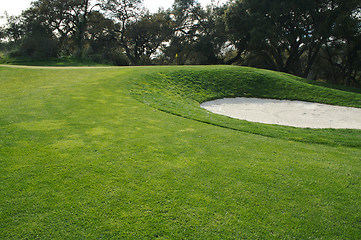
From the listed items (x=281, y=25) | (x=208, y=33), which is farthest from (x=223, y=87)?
(x=208, y=33)

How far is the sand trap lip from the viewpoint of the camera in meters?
9.27

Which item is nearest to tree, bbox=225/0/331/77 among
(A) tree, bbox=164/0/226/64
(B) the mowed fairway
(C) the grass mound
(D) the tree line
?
(D) the tree line

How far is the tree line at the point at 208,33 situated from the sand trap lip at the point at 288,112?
1720 cm

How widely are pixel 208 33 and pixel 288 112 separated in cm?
3106

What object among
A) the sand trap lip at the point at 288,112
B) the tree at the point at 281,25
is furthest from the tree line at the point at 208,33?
the sand trap lip at the point at 288,112

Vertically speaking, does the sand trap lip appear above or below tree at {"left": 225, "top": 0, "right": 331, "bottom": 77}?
below

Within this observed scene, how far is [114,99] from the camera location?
8469 millimetres

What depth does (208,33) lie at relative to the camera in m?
38.6

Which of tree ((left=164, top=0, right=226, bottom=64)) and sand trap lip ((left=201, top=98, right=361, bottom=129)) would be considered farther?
tree ((left=164, top=0, right=226, bottom=64))

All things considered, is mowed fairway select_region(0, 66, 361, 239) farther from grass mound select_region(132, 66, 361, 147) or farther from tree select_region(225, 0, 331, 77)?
tree select_region(225, 0, 331, 77)

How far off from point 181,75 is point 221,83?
300cm

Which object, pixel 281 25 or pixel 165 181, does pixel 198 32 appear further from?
pixel 165 181

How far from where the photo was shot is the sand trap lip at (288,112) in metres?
9.27

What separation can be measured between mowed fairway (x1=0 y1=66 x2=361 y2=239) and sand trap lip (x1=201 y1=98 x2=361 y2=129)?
3.19 meters
